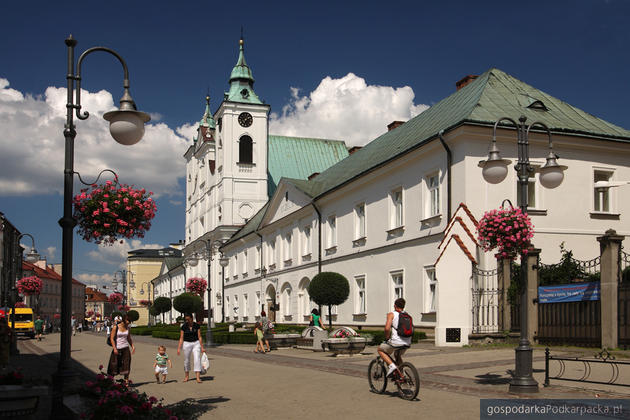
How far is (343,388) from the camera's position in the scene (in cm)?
1334

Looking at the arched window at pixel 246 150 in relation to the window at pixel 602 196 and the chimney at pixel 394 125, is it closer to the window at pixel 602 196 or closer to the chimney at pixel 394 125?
the chimney at pixel 394 125

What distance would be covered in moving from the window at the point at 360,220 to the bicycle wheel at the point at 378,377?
21.5 m

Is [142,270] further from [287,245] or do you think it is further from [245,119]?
[287,245]

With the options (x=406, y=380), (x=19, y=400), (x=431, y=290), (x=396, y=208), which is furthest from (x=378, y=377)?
(x=396, y=208)

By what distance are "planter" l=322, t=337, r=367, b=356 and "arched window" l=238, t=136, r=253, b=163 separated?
4913 centimetres

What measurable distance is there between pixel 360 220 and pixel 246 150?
122 feet

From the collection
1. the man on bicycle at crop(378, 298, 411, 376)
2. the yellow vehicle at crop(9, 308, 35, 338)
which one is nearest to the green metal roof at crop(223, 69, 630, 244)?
the man on bicycle at crop(378, 298, 411, 376)

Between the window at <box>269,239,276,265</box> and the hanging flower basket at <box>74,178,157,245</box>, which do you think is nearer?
the hanging flower basket at <box>74,178,157,245</box>

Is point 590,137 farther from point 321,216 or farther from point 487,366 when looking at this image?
point 321,216

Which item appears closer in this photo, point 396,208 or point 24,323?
point 396,208

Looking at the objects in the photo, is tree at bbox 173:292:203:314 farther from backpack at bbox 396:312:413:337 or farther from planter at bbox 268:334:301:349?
backpack at bbox 396:312:413:337

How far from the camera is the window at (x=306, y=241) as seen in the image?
42.0m

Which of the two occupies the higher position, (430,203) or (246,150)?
(246,150)

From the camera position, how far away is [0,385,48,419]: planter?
7961 millimetres
